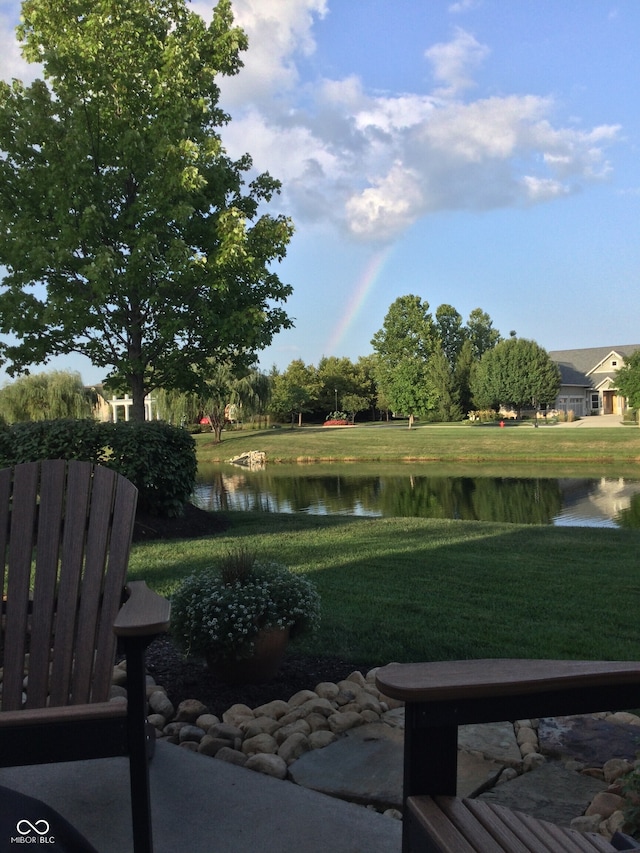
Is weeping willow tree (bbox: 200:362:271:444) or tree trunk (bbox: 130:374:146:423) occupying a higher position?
weeping willow tree (bbox: 200:362:271:444)

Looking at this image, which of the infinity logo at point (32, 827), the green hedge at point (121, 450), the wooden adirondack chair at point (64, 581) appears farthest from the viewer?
the green hedge at point (121, 450)

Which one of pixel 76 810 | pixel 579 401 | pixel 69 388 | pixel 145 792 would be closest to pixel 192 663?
pixel 76 810

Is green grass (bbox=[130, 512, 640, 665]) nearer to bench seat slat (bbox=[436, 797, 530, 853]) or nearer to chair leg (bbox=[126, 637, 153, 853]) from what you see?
chair leg (bbox=[126, 637, 153, 853])

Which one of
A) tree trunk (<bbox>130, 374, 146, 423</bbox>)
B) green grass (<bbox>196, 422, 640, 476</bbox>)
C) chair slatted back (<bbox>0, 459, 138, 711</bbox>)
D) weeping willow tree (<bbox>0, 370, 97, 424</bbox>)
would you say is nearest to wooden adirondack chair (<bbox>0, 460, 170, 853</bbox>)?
chair slatted back (<bbox>0, 459, 138, 711</bbox>)

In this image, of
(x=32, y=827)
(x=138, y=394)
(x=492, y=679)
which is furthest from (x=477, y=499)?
(x=32, y=827)

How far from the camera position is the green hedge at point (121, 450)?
814 centimetres

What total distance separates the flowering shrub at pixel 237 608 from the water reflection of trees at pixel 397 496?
9.21 metres

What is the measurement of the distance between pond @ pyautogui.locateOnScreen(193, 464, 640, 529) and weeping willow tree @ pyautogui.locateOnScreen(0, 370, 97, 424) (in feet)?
43.0

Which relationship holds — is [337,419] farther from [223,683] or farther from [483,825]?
[483,825]

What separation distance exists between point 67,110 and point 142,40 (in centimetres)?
144

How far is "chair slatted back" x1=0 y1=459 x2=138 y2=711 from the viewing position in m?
2.25

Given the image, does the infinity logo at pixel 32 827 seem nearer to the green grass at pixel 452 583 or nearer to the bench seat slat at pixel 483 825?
the bench seat slat at pixel 483 825

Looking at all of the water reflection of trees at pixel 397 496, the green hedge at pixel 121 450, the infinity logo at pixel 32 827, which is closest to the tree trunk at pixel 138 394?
the green hedge at pixel 121 450

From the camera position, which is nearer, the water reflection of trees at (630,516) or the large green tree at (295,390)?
the water reflection of trees at (630,516)
